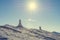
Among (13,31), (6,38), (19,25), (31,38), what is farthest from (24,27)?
(6,38)

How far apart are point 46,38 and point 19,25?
7.57 m

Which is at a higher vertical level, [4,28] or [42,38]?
[4,28]

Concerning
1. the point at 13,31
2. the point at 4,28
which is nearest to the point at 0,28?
the point at 4,28

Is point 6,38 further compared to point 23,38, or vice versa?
point 23,38

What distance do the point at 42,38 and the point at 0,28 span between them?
7.59 meters

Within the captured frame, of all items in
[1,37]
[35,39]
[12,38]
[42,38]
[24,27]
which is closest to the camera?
[1,37]

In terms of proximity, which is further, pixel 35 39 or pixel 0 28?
pixel 0 28

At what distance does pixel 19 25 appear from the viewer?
101ft

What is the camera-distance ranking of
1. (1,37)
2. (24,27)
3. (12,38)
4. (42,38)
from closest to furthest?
(1,37)
(12,38)
(42,38)
(24,27)

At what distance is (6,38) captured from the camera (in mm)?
20172

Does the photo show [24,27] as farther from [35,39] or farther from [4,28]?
[35,39]

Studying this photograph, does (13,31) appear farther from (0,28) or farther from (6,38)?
(6,38)

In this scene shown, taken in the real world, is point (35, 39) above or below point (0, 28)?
below

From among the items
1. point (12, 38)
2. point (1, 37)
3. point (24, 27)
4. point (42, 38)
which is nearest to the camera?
point (1, 37)
